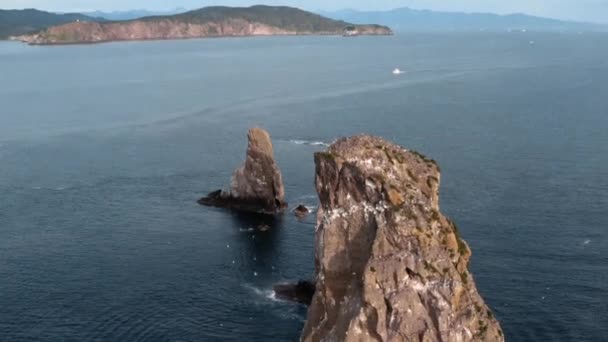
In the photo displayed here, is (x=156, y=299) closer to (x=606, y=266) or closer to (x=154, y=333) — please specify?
(x=154, y=333)

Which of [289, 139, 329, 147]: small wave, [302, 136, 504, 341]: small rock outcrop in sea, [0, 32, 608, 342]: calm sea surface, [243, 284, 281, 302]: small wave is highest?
[302, 136, 504, 341]: small rock outcrop in sea

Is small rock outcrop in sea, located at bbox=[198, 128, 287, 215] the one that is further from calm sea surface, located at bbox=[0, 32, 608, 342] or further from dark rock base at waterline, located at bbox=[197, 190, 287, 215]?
calm sea surface, located at bbox=[0, 32, 608, 342]

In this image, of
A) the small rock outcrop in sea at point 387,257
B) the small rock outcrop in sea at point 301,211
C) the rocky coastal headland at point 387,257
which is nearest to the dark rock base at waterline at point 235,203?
the small rock outcrop in sea at point 301,211

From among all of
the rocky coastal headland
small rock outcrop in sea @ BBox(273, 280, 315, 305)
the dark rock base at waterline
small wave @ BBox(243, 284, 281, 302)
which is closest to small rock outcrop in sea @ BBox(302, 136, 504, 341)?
the rocky coastal headland

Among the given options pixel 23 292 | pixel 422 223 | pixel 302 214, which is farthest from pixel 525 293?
pixel 23 292

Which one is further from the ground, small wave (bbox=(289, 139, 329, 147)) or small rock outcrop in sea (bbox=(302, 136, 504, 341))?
small rock outcrop in sea (bbox=(302, 136, 504, 341))

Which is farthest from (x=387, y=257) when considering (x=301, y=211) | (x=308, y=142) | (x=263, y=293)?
(x=308, y=142)

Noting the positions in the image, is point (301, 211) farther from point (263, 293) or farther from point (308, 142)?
point (308, 142)
